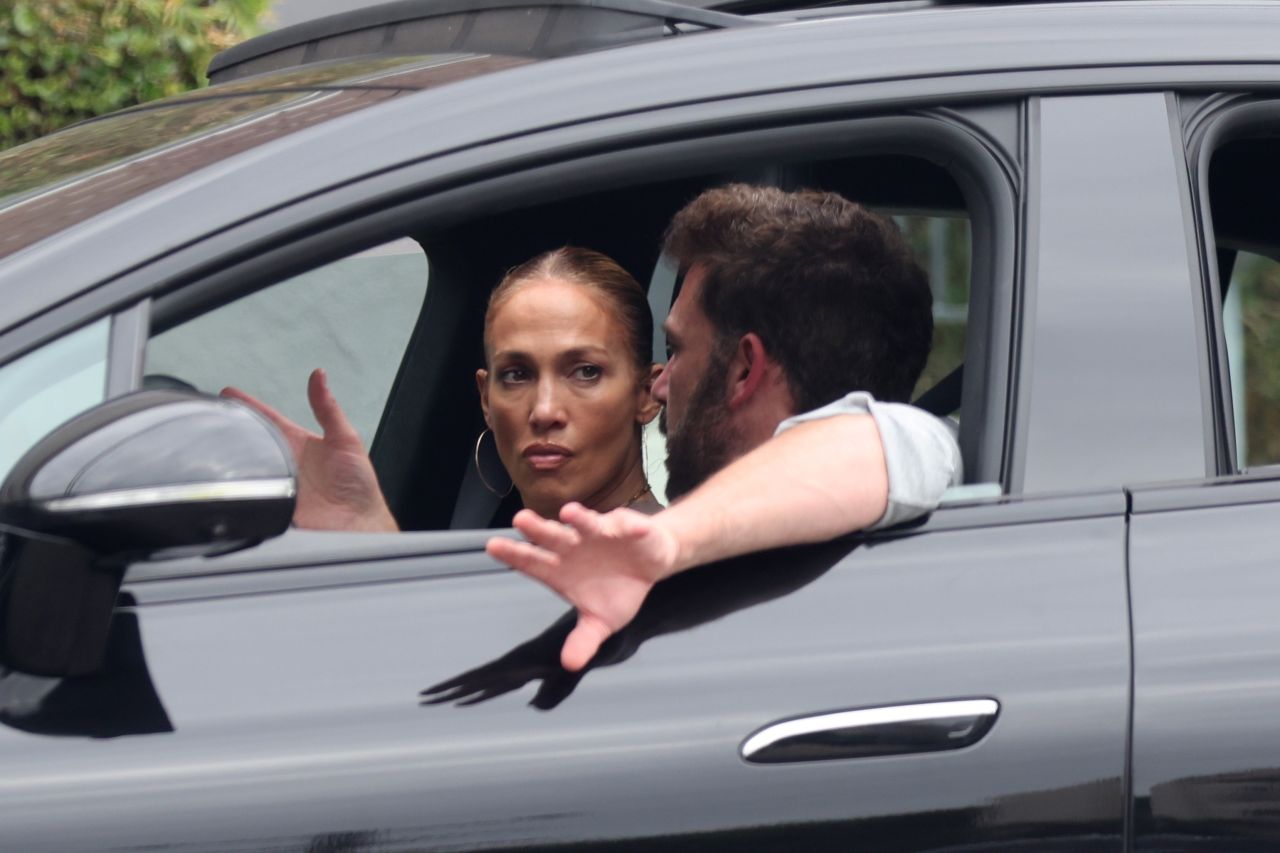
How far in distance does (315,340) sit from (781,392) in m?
3.65

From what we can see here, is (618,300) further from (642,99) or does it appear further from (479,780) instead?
(479,780)

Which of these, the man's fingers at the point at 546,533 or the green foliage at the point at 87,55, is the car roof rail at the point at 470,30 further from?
the green foliage at the point at 87,55

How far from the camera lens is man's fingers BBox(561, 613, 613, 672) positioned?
62.4 inches

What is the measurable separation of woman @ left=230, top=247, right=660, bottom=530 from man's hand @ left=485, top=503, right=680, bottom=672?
2.84 ft

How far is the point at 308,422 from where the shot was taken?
16.7 feet

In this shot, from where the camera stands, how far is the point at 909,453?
175 centimetres

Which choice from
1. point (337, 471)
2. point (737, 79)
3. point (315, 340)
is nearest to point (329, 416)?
point (337, 471)

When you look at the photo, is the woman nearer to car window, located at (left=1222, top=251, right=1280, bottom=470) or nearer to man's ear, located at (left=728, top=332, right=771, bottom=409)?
man's ear, located at (left=728, top=332, right=771, bottom=409)

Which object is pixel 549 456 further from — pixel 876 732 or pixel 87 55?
pixel 87 55

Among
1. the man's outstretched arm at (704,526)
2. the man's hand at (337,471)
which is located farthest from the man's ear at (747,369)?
the man's hand at (337,471)

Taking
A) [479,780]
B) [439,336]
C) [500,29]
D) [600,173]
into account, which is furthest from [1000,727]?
[439,336]

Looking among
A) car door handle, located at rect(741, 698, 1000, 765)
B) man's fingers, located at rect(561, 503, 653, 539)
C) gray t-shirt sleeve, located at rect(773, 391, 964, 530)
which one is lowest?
car door handle, located at rect(741, 698, 1000, 765)

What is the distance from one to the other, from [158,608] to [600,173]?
605mm

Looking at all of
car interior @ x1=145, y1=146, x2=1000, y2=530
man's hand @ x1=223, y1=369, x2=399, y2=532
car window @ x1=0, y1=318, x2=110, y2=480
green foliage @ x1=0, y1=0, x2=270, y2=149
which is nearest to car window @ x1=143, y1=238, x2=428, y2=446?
car interior @ x1=145, y1=146, x2=1000, y2=530
